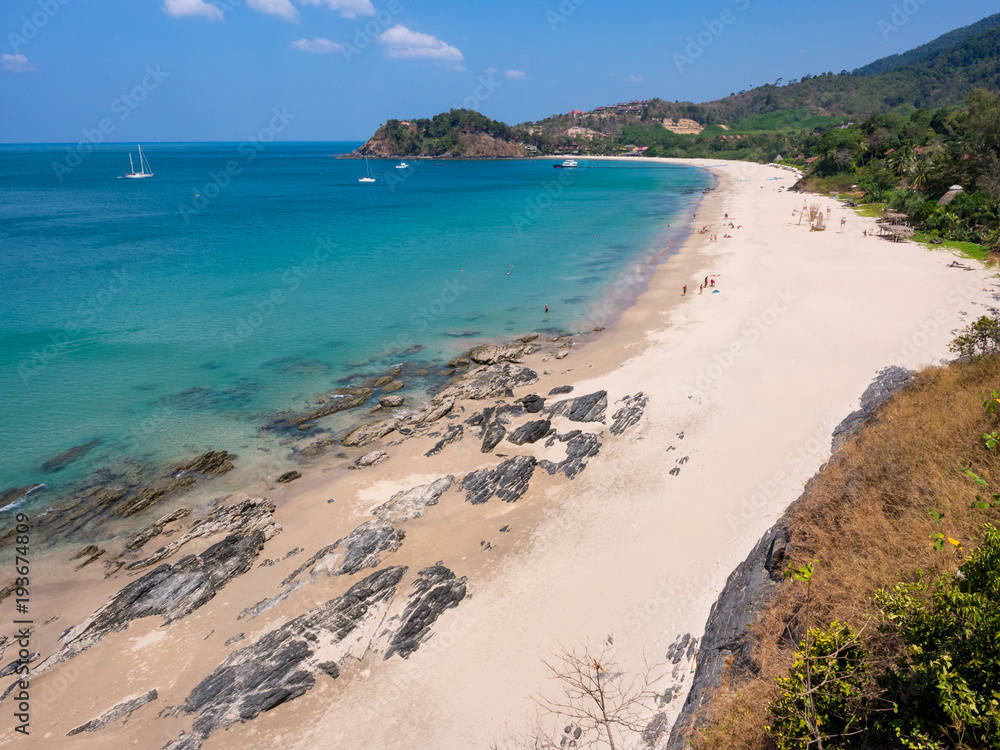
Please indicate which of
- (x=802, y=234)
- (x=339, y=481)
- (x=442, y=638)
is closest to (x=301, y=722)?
(x=442, y=638)

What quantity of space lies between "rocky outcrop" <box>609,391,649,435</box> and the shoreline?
0.33m

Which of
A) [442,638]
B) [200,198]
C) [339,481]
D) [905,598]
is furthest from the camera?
[200,198]

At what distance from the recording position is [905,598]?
658 centimetres

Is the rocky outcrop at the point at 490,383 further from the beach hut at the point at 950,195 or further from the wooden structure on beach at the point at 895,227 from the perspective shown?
the beach hut at the point at 950,195

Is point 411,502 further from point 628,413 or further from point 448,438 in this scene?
point 628,413

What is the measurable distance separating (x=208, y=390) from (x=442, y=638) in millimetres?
21157

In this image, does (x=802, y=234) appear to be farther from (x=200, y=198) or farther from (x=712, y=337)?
(x=200, y=198)

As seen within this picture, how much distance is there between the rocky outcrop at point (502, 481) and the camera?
17.6m

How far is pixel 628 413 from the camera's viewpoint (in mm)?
21062

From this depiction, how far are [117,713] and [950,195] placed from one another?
2502 inches

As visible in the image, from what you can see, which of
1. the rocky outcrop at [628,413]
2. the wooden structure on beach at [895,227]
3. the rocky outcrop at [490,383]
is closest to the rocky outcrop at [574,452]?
the rocky outcrop at [628,413]


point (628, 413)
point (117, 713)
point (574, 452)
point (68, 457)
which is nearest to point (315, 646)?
point (117, 713)

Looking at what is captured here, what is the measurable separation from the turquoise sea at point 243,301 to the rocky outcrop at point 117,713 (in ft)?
35.3

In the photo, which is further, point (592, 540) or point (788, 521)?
point (592, 540)
